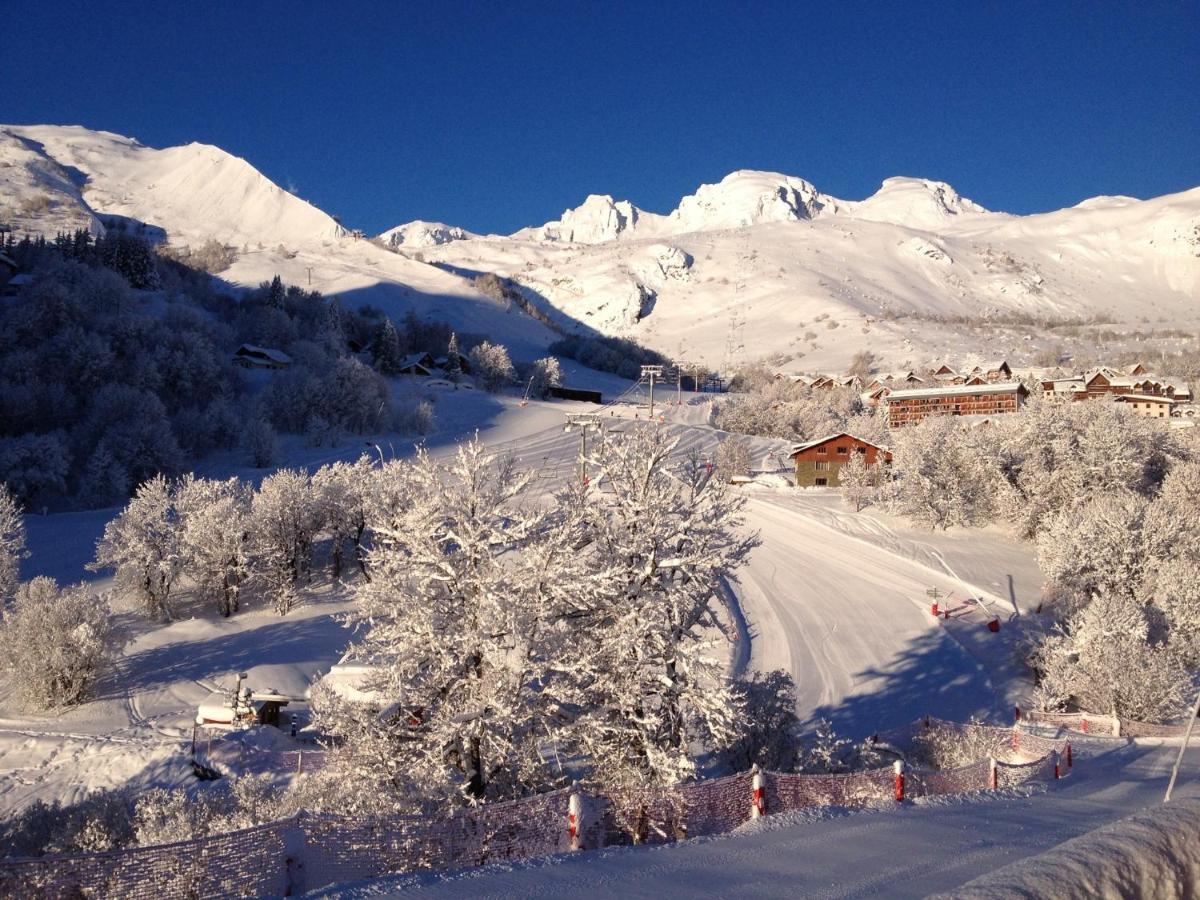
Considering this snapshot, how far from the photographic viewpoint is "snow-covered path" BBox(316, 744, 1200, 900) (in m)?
6.59

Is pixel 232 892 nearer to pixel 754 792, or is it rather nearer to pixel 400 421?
pixel 754 792

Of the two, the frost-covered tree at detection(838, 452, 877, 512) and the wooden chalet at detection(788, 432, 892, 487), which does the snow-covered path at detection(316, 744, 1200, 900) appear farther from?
the wooden chalet at detection(788, 432, 892, 487)

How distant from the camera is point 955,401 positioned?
68438 mm

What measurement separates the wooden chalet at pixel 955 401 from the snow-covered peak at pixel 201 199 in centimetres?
12862

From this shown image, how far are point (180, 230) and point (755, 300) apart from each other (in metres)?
122

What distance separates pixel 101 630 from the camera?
961 inches

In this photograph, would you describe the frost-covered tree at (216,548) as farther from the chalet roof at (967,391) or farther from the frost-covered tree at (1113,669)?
the chalet roof at (967,391)

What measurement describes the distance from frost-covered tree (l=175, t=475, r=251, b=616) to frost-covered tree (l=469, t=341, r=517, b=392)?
54198mm

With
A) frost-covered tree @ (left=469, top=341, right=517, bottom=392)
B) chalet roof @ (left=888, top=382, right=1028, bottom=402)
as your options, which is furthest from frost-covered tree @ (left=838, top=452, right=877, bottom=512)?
frost-covered tree @ (left=469, top=341, right=517, bottom=392)

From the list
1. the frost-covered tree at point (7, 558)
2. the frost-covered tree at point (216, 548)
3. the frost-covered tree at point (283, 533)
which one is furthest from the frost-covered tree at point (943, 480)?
the frost-covered tree at point (7, 558)

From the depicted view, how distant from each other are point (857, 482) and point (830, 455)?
5.34m

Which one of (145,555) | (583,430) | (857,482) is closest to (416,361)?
(583,430)

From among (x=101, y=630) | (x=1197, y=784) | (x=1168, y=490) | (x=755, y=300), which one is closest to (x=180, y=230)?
(x=755, y=300)

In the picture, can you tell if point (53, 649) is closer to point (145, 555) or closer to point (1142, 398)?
point (145, 555)
